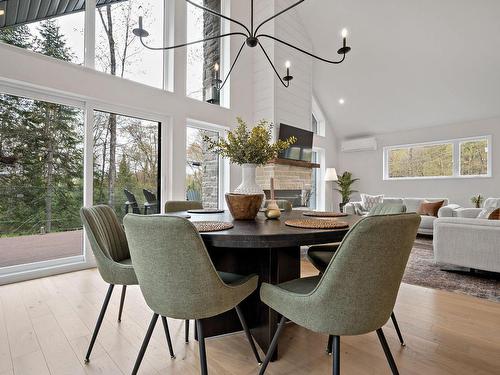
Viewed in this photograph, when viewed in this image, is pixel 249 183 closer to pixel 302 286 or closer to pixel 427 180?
pixel 302 286

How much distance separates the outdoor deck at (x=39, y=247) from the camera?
279 centimetres

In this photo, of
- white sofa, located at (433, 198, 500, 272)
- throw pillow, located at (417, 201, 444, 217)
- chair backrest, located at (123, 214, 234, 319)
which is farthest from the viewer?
throw pillow, located at (417, 201, 444, 217)

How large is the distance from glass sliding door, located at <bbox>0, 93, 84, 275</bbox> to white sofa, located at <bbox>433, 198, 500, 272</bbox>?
421 cm

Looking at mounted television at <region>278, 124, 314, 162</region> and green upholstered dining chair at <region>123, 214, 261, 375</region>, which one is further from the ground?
mounted television at <region>278, 124, 314, 162</region>

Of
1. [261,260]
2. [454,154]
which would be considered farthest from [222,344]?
[454,154]

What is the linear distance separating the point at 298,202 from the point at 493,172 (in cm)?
385

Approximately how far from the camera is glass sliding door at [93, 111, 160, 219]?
3396mm

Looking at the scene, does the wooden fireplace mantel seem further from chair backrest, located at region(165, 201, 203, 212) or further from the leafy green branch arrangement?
the leafy green branch arrangement

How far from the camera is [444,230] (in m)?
3.07

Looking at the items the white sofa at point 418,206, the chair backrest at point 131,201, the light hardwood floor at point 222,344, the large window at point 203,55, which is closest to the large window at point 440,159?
A: the white sofa at point 418,206

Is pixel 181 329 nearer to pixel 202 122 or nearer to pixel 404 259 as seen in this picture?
pixel 404 259

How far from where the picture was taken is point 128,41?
371 centimetres

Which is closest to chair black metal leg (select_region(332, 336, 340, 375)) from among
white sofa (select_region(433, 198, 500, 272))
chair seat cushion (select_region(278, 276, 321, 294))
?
chair seat cushion (select_region(278, 276, 321, 294))

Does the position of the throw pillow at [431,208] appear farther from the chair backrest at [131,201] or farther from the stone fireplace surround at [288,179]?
the chair backrest at [131,201]
